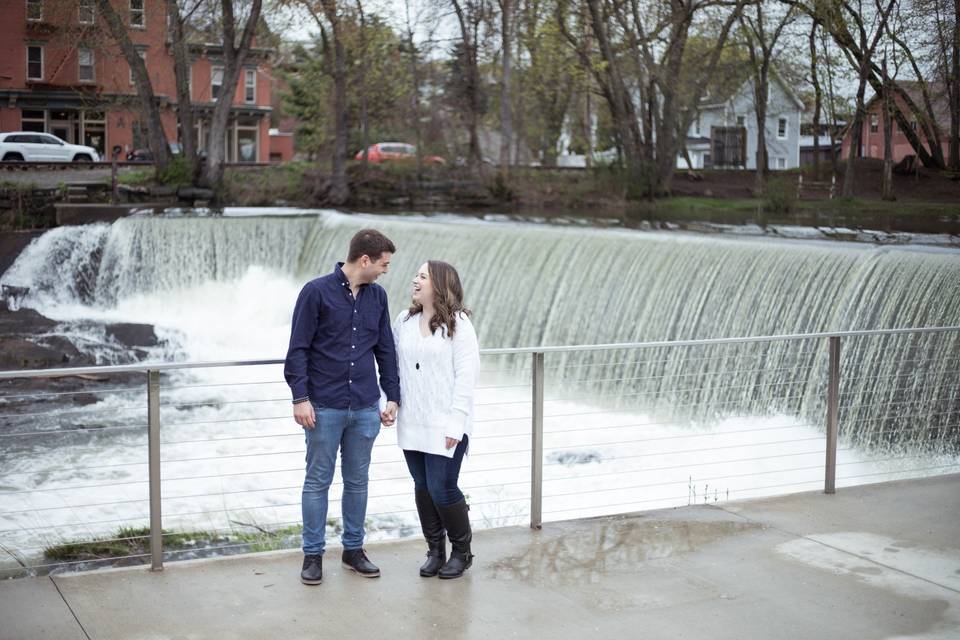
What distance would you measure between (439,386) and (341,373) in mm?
428

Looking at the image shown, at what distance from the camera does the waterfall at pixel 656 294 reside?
41.3 ft

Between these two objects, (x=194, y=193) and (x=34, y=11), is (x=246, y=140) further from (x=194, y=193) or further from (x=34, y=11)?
(x=194, y=193)

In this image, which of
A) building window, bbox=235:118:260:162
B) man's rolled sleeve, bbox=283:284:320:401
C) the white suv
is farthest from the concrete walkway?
building window, bbox=235:118:260:162

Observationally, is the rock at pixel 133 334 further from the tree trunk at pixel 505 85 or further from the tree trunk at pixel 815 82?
the tree trunk at pixel 815 82

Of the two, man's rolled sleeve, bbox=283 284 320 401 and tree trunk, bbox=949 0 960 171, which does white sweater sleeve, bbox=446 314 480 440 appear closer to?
man's rolled sleeve, bbox=283 284 320 401

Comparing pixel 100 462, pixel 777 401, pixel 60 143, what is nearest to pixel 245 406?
pixel 100 462

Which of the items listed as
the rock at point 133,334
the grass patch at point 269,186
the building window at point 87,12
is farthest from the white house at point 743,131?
the rock at point 133,334

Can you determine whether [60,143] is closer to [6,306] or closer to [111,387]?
[6,306]

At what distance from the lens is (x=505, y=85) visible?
1383 inches

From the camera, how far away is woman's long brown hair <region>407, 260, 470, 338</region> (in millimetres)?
5328

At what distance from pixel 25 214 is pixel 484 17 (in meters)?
14.3

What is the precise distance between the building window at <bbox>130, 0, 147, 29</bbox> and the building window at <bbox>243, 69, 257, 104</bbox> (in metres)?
19.2


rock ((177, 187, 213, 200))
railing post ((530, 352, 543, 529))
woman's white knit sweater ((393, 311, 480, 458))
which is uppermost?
rock ((177, 187, 213, 200))

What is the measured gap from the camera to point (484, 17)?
34.8m
